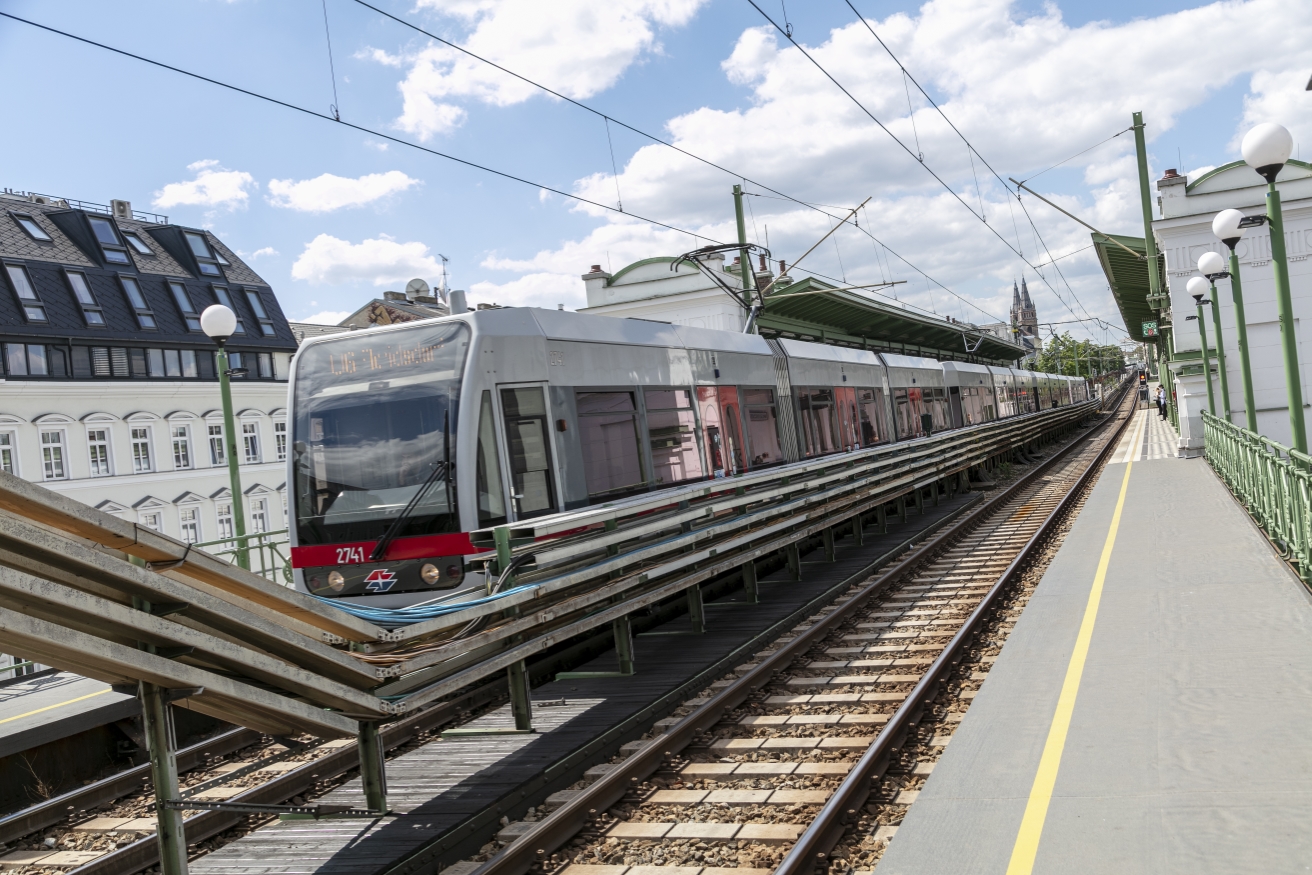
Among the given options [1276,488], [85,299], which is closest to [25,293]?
[85,299]

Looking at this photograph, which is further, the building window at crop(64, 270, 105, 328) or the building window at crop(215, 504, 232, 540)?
the building window at crop(215, 504, 232, 540)

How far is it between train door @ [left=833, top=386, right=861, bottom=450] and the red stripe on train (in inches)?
458

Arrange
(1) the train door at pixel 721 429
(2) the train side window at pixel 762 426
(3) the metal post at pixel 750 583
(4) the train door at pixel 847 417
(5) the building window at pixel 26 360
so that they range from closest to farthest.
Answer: (3) the metal post at pixel 750 583
(1) the train door at pixel 721 429
(2) the train side window at pixel 762 426
(4) the train door at pixel 847 417
(5) the building window at pixel 26 360

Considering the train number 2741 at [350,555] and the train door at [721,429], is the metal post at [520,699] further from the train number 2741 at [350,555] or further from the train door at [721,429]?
the train door at [721,429]

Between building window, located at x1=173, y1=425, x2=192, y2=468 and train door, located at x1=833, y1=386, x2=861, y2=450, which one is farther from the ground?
building window, located at x1=173, y1=425, x2=192, y2=468

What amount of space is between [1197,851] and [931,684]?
356cm

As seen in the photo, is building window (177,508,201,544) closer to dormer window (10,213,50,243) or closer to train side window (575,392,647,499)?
dormer window (10,213,50,243)

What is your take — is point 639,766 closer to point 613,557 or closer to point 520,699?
point 520,699

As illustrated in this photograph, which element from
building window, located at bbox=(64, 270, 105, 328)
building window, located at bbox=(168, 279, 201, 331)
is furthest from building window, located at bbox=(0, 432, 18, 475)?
building window, located at bbox=(168, 279, 201, 331)

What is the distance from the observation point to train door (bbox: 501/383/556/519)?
934 cm

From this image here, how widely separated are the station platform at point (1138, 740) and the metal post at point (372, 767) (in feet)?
9.10

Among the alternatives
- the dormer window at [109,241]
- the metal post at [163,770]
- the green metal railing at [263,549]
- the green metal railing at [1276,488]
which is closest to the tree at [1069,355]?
the dormer window at [109,241]

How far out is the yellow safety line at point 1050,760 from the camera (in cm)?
477

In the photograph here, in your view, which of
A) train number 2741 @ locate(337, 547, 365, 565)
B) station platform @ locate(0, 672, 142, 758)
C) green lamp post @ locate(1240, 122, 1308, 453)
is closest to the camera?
station platform @ locate(0, 672, 142, 758)
